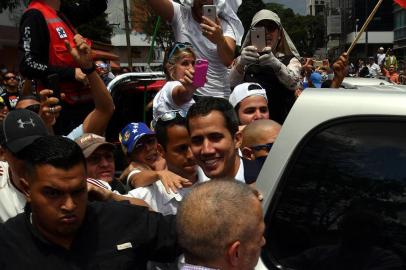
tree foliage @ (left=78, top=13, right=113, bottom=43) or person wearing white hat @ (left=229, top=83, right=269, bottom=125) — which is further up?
tree foliage @ (left=78, top=13, right=113, bottom=43)

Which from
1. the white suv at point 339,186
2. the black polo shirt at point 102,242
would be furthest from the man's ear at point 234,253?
the black polo shirt at point 102,242

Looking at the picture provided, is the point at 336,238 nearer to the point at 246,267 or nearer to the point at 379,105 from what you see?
the point at 246,267

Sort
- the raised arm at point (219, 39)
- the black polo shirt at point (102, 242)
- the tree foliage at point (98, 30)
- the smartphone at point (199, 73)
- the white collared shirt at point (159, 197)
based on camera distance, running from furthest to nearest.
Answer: the tree foliage at point (98, 30)
the raised arm at point (219, 39)
the smartphone at point (199, 73)
the white collared shirt at point (159, 197)
the black polo shirt at point (102, 242)

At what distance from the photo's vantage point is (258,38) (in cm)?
402

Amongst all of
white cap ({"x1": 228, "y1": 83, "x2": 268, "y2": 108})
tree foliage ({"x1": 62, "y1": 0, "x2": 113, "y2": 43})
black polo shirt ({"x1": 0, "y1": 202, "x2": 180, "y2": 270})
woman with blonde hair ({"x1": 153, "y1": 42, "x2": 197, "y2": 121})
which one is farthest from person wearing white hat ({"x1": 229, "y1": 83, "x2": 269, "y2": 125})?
tree foliage ({"x1": 62, "y1": 0, "x2": 113, "y2": 43})

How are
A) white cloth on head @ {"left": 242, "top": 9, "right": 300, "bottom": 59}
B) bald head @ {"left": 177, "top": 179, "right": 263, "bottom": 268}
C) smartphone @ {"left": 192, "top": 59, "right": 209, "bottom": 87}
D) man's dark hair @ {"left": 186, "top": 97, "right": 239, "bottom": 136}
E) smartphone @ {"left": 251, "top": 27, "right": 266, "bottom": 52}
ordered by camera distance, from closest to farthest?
bald head @ {"left": 177, "top": 179, "right": 263, "bottom": 268}
man's dark hair @ {"left": 186, "top": 97, "right": 239, "bottom": 136}
smartphone @ {"left": 192, "top": 59, "right": 209, "bottom": 87}
smartphone @ {"left": 251, "top": 27, "right": 266, "bottom": 52}
white cloth on head @ {"left": 242, "top": 9, "right": 300, "bottom": 59}

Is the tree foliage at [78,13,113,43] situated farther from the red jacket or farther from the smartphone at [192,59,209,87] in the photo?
the smartphone at [192,59,209,87]

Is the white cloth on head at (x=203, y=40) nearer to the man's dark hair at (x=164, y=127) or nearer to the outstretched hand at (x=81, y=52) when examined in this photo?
the outstretched hand at (x=81, y=52)

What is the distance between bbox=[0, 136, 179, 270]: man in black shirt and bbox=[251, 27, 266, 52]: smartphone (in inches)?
83.7

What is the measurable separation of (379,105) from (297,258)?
0.58m

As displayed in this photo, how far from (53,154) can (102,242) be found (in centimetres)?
37

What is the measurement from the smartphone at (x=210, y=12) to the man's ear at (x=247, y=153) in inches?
40.7

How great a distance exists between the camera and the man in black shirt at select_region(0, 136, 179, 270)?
202 cm

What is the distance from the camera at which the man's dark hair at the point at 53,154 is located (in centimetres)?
206
